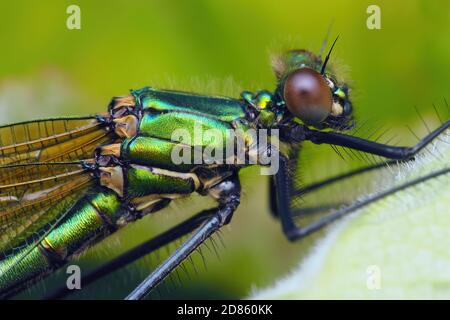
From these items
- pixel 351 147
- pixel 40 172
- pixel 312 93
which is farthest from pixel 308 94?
pixel 40 172

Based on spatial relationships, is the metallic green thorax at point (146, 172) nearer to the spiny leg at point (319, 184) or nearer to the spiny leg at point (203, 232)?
the spiny leg at point (203, 232)

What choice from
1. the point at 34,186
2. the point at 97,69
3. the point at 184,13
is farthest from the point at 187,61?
the point at 34,186

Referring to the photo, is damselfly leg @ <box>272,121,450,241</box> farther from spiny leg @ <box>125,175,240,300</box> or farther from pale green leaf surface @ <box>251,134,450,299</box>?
spiny leg @ <box>125,175,240,300</box>

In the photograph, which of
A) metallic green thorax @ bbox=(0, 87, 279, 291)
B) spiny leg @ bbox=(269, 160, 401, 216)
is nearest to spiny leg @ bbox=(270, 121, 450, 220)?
metallic green thorax @ bbox=(0, 87, 279, 291)

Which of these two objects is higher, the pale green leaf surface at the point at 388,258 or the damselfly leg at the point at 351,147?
the damselfly leg at the point at 351,147

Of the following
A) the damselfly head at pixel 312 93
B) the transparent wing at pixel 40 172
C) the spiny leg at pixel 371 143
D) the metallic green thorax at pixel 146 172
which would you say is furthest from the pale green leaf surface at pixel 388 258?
the transparent wing at pixel 40 172

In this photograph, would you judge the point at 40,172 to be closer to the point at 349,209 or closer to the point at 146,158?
the point at 146,158

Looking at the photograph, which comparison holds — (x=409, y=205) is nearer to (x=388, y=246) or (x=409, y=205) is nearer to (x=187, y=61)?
(x=388, y=246)
